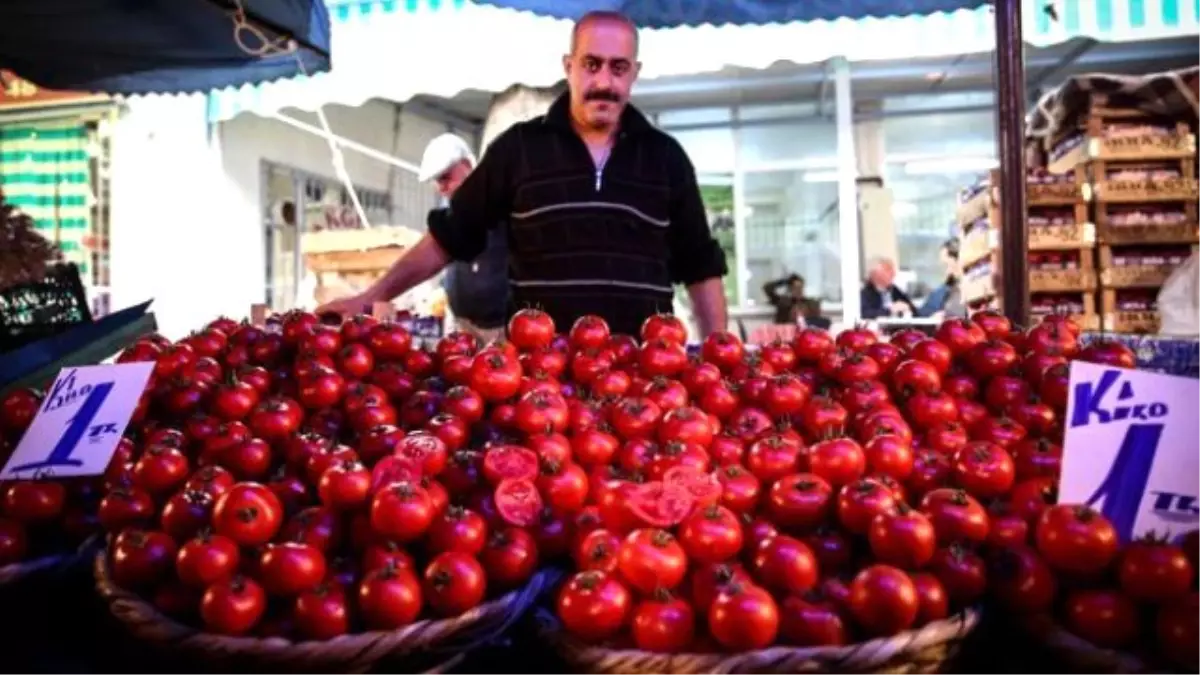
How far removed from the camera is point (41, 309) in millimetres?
2877

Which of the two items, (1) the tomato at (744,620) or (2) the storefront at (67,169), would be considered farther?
(2) the storefront at (67,169)

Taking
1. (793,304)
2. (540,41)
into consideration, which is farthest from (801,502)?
(793,304)

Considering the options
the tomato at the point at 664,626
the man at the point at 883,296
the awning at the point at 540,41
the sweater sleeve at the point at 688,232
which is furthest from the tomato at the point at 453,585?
the man at the point at 883,296

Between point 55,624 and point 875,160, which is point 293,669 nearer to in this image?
point 55,624

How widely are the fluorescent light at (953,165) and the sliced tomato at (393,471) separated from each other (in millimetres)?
12060

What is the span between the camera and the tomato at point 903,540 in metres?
1.30

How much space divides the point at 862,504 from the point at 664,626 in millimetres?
362

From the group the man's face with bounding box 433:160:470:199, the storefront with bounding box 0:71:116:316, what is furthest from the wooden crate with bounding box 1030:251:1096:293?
the storefront with bounding box 0:71:116:316

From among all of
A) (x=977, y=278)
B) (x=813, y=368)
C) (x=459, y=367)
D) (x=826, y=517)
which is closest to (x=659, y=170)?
(x=813, y=368)

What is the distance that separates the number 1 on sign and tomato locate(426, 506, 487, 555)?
0.74m

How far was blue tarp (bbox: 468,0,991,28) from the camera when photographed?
11.2 ft

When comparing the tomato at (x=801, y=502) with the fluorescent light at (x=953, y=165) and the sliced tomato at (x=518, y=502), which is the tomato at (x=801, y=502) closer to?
the sliced tomato at (x=518, y=502)

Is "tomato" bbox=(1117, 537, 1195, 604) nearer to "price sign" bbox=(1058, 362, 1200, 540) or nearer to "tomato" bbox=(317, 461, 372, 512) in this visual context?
"price sign" bbox=(1058, 362, 1200, 540)

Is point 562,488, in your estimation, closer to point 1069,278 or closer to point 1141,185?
point 1069,278
